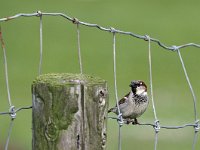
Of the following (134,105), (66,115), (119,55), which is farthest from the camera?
(119,55)

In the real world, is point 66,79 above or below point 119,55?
below

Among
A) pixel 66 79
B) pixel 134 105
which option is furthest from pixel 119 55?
pixel 66 79

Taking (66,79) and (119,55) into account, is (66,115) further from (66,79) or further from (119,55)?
(119,55)

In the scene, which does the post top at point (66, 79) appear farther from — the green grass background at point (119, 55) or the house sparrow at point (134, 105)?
the green grass background at point (119, 55)

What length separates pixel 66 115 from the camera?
3316 millimetres

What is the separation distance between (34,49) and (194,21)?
4.64 metres

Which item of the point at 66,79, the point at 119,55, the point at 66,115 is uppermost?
the point at 119,55

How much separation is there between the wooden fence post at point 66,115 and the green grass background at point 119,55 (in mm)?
5173

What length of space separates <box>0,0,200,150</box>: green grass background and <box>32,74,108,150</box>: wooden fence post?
5.17m

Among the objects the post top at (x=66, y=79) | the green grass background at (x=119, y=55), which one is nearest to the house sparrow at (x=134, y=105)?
the post top at (x=66, y=79)

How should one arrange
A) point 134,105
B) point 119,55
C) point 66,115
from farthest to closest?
1. point 119,55
2. point 134,105
3. point 66,115

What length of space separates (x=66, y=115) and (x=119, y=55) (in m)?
12.3

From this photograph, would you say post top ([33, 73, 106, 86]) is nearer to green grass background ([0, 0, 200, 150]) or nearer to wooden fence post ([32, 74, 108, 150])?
wooden fence post ([32, 74, 108, 150])

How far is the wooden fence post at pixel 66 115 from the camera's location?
3.31m
